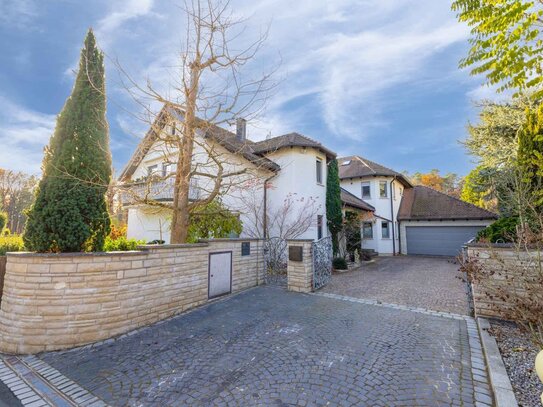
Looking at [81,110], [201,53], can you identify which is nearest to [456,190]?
[201,53]

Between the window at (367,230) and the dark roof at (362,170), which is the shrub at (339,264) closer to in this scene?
the window at (367,230)

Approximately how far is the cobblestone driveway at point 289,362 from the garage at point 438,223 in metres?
15.9

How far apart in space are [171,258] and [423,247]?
20.0m

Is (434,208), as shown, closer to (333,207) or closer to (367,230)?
(367,230)

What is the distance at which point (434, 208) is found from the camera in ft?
66.9

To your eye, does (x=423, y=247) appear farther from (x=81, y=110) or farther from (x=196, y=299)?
(x=81, y=110)

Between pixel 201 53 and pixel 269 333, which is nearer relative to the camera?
pixel 269 333

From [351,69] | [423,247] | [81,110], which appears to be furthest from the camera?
[423,247]

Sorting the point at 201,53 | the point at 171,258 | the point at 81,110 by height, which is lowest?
the point at 171,258

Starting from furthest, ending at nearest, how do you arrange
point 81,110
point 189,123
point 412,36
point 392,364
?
1. point 189,123
2. point 412,36
3. point 81,110
4. point 392,364

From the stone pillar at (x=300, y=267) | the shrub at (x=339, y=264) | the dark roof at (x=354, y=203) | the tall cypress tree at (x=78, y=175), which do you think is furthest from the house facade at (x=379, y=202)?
the tall cypress tree at (x=78, y=175)

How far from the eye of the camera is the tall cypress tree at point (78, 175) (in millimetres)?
4957

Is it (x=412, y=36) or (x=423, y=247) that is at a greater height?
(x=412, y=36)

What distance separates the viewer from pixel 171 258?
617 centimetres
